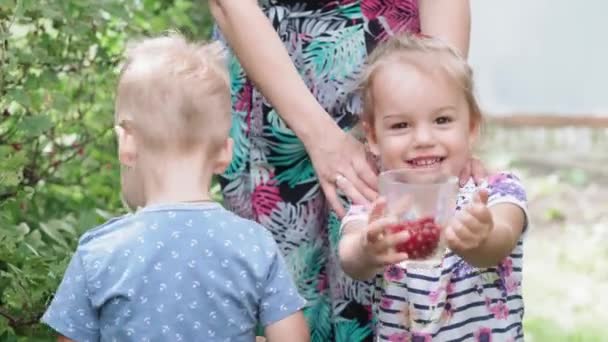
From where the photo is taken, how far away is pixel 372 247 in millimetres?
2527

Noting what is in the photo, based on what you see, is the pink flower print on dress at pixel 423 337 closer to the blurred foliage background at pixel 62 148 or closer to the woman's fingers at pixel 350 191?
the woman's fingers at pixel 350 191

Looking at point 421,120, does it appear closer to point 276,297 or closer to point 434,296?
point 434,296

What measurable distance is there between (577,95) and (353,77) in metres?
5.09

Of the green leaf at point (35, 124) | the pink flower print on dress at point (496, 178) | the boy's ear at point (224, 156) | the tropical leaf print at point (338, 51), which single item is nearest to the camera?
the boy's ear at point (224, 156)

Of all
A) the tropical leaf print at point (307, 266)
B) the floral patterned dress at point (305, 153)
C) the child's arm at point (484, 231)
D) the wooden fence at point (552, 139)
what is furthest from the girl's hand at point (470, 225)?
the wooden fence at point (552, 139)

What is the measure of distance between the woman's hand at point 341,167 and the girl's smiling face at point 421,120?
0.07m

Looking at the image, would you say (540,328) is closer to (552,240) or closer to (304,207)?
(552,240)

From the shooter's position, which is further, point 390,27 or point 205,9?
point 205,9

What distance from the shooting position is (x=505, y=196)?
→ 2764 mm

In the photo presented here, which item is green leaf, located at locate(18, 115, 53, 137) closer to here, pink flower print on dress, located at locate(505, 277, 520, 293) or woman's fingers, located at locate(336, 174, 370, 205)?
woman's fingers, located at locate(336, 174, 370, 205)

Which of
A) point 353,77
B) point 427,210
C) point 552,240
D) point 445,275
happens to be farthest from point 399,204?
point 552,240

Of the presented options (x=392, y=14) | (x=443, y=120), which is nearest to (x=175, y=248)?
(x=443, y=120)

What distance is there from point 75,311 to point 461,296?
2.47 feet

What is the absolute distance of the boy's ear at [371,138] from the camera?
9.22 ft
